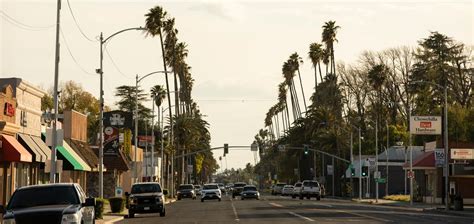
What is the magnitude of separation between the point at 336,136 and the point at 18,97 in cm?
7651

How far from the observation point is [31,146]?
46.0 meters

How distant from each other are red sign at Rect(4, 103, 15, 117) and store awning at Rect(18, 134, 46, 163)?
271 cm

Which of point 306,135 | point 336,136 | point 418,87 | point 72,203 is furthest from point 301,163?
point 72,203

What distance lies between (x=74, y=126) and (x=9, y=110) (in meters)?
25.6

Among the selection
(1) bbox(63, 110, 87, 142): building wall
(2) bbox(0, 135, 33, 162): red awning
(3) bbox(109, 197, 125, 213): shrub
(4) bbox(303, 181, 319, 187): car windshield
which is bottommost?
(3) bbox(109, 197, 125, 213): shrub

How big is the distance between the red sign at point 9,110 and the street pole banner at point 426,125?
41.6 metres

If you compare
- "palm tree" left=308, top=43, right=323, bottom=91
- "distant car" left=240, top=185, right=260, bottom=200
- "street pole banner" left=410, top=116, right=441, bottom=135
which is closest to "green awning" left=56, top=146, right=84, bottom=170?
"street pole banner" left=410, top=116, right=441, bottom=135

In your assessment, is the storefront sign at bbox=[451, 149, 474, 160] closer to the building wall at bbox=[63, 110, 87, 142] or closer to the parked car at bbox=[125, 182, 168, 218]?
the building wall at bbox=[63, 110, 87, 142]

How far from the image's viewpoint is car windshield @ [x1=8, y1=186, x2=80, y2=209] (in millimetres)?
23734

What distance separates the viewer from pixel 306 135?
129 metres

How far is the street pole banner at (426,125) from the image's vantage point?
7612 cm

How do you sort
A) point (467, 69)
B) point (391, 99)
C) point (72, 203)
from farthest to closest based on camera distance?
point (391, 99) → point (467, 69) → point (72, 203)

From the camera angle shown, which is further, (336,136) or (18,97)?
(336,136)

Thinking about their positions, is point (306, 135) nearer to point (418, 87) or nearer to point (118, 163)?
point (418, 87)
